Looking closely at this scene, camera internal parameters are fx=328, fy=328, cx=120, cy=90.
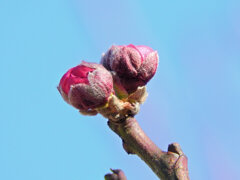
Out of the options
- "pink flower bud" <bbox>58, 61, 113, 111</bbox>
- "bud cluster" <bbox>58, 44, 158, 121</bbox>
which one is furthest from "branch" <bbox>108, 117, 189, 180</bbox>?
"pink flower bud" <bbox>58, 61, 113, 111</bbox>

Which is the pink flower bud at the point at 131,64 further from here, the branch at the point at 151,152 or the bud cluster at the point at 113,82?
the branch at the point at 151,152

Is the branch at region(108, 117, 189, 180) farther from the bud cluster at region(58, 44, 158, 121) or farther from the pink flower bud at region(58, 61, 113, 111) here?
the pink flower bud at region(58, 61, 113, 111)

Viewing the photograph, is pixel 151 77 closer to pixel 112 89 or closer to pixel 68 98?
pixel 112 89

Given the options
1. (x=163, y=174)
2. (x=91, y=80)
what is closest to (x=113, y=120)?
(x=91, y=80)

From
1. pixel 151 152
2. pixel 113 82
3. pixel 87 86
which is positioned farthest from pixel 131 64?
pixel 151 152

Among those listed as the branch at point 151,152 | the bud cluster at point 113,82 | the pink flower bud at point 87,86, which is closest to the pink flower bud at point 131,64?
Answer: the bud cluster at point 113,82
